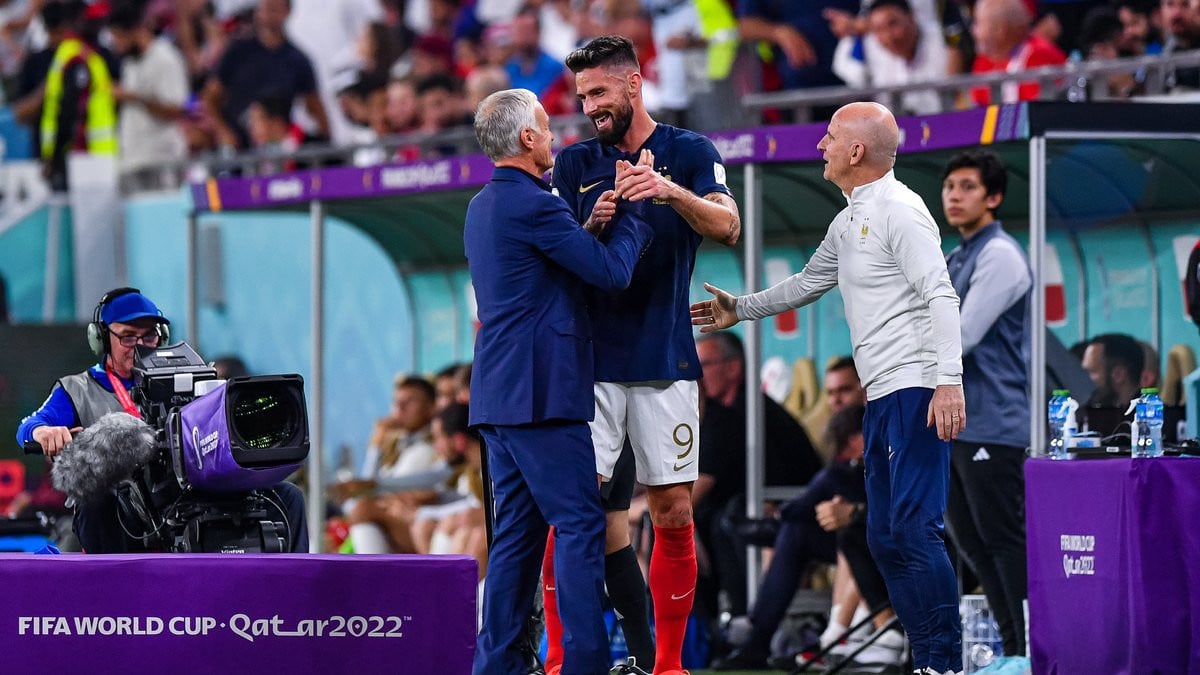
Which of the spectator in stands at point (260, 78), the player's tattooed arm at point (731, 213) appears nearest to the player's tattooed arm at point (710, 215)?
the player's tattooed arm at point (731, 213)

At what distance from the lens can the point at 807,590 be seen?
34.5ft

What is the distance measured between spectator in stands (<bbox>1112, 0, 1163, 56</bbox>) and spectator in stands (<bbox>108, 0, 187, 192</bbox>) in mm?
8514

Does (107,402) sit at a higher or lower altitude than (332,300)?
lower

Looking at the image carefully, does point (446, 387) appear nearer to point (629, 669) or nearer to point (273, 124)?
point (273, 124)

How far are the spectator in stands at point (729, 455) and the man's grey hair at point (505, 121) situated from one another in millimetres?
3892

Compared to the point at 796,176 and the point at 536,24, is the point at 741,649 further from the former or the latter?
the point at 536,24

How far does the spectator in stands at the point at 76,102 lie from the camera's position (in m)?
16.8

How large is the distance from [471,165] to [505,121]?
5040 mm

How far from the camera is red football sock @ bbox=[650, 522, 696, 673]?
22.6 feet

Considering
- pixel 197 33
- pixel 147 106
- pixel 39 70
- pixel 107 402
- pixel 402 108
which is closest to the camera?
pixel 107 402

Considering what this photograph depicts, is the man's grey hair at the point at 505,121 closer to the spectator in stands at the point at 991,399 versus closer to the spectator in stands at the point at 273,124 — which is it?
the spectator in stands at the point at 991,399

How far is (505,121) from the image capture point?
6.53m

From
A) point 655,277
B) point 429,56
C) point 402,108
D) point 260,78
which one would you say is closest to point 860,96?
point 655,277

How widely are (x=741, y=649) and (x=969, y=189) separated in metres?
2.52
